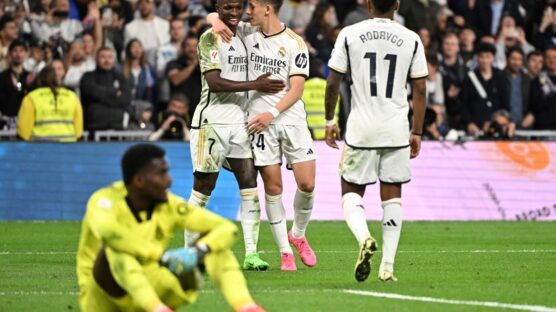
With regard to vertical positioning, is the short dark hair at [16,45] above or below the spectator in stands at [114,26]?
above

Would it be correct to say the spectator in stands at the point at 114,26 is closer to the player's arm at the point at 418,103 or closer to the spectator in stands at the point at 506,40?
the spectator in stands at the point at 506,40

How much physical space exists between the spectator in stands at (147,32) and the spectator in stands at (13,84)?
206 cm

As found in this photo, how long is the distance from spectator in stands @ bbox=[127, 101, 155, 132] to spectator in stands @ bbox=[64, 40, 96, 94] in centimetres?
95

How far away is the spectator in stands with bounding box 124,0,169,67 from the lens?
2366cm

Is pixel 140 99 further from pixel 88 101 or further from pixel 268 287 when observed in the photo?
pixel 268 287

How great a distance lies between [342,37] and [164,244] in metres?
3.58

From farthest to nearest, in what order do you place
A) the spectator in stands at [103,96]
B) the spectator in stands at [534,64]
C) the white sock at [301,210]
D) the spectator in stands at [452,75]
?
1. the spectator in stands at [534,64]
2. the spectator in stands at [452,75]
3. the spectator in stands at [103,96]
4. the white sock at [301,210]

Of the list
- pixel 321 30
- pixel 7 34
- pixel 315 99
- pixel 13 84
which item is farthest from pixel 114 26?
pixel 315 99

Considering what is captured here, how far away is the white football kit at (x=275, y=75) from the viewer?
520 inches

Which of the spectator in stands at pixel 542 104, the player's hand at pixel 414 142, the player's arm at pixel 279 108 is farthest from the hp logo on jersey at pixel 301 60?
the spectator in stands at pixel 542 104

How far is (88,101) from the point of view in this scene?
22172 millimetres

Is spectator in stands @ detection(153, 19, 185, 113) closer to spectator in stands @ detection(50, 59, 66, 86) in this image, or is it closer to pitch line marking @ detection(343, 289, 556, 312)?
spectator in stands @ detection(50, 59, 66, 86)

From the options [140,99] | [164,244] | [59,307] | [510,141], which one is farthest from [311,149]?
[140,99]

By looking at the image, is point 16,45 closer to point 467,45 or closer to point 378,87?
point 467,45
